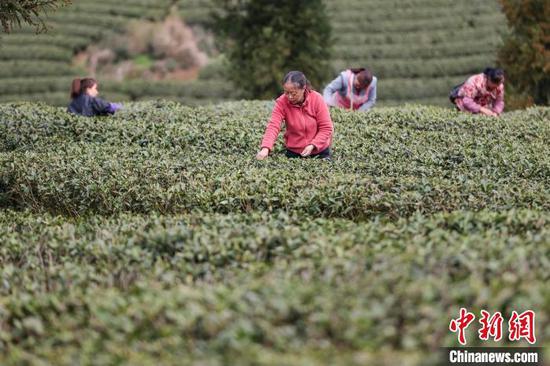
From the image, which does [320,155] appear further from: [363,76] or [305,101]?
[363,76]

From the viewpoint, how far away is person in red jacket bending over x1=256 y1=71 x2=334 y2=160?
31.3 ft

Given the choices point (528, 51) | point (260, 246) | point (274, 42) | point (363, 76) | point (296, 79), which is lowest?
point (528, 51)

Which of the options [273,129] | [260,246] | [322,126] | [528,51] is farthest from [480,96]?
[260,246]

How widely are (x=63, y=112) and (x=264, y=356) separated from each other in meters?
10.9

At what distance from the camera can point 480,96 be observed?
15.1 meters

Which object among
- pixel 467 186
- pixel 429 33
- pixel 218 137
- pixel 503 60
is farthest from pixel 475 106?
pixel 429 33

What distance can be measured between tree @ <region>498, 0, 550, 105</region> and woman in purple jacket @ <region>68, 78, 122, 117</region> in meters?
11.9

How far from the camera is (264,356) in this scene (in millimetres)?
4160

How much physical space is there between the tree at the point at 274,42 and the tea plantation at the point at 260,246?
11678 millimetres

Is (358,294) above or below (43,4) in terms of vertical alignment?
below

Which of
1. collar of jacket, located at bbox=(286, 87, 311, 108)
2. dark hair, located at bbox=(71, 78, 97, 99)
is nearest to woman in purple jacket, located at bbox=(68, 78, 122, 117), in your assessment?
dark hair, located at bbox=(71, 78, 97, 99)

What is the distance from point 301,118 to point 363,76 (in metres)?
4.12

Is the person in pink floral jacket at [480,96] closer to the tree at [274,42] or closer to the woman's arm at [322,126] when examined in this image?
the woman's arm at [322,126]

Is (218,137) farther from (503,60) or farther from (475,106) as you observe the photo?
(503,60)
